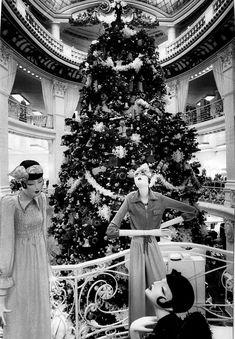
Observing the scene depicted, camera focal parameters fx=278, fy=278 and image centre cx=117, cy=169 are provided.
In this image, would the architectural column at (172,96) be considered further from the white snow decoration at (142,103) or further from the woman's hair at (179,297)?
the woman's hair at (179,297)

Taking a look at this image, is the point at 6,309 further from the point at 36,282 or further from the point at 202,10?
the point at 202,10

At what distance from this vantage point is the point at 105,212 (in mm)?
2088

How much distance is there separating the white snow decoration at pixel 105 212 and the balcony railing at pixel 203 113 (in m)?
0.86

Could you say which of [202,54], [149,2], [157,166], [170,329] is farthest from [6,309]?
[149,2]

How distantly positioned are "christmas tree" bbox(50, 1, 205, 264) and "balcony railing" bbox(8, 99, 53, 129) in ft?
0.70

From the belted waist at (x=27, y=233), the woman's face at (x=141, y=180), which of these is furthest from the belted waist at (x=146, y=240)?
the belted waist at (x=27, y=233)

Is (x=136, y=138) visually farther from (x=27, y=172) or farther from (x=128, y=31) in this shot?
(x=27, y=172)

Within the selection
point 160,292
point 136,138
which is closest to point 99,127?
point 136,138

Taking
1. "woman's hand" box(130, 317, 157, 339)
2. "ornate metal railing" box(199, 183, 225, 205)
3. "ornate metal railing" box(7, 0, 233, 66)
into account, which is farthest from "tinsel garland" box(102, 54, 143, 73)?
"woman's hand" box(130, 317, 157, 339)

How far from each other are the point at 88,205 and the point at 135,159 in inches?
21.2

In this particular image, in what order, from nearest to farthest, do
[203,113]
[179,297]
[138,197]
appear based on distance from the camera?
[179,297], [138,197], [203,113]

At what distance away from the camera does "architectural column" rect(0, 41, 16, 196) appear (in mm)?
1444

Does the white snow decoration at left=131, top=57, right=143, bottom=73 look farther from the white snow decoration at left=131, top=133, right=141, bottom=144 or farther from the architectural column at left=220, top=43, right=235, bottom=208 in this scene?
the architectural column at left=220, top=43, right=235, bottom=208

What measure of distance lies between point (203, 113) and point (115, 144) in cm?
68
